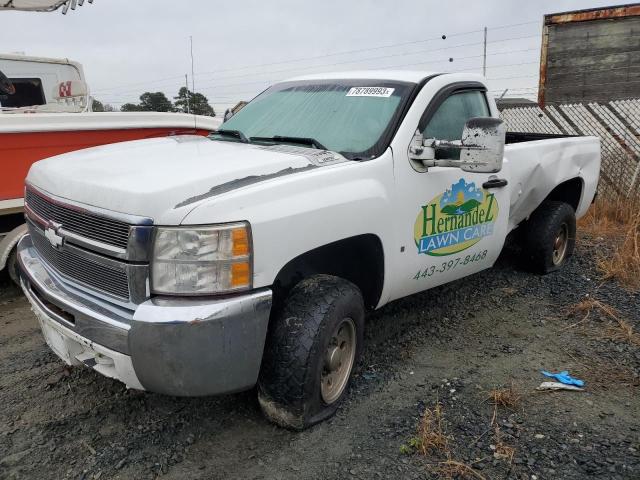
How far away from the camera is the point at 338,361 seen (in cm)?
296

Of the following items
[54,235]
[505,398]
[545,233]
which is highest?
[54,235]

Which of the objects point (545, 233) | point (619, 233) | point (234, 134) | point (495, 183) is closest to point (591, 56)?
point (619, 233)

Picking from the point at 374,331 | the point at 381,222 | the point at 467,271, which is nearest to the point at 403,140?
the point at 381,222

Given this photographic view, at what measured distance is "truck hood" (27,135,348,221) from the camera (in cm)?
233

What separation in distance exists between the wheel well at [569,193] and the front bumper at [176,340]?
401cm

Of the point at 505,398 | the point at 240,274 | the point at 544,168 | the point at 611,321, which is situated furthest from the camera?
the point at 544,168

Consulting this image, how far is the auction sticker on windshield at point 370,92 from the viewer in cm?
349

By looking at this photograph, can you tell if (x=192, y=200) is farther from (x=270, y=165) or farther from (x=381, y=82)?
(x=381, y=82)

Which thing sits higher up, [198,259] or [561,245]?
[198,259]

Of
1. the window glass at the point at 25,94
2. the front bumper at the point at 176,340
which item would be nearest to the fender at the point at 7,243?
the front bumper at the point at 176,340

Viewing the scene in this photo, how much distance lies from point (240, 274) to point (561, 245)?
4.18 metres

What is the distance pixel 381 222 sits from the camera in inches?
118

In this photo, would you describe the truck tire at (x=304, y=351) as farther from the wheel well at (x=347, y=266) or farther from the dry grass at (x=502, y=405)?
the dry grass at (x=502, y=405)

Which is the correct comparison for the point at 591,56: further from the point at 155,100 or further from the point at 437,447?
the point at 155,100
